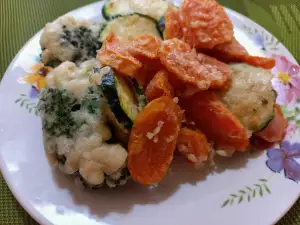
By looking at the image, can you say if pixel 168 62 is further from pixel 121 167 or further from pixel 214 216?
pixel 214 216

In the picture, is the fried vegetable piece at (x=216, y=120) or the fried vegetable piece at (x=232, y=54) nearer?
the fried vegetable piece at (x=216, y=120)

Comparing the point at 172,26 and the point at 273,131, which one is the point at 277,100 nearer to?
the point at 273,131

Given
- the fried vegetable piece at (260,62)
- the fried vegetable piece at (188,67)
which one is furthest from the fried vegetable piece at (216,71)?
the fried vegetable piece at (260,62)

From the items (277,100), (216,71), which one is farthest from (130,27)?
(277,100)

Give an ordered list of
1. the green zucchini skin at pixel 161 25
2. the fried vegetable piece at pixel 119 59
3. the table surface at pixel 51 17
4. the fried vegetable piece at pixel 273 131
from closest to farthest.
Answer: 1. the fried vegetable piece at pixel 119 59
2. the fried vegetable piece at pixel 273 131
3. the green zucchini skin at pixel 161 25
4. the table surface at pixel 51 17

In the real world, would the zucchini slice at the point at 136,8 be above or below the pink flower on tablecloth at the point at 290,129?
above

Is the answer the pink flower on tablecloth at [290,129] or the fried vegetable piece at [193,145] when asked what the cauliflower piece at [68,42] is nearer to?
the fried vegetable piece at [193,145]
